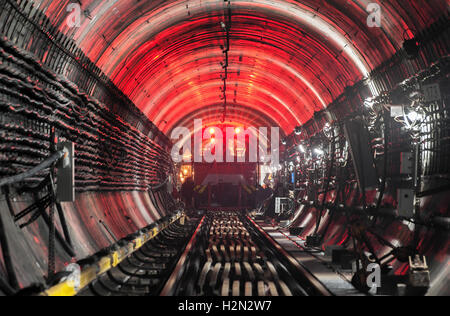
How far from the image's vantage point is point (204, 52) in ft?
61.7

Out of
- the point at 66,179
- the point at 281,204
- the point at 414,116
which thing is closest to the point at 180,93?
the point at 281,204

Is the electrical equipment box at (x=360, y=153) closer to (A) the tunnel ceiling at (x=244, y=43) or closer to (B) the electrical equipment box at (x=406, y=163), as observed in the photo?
(B) the electrical equipment box at (x=406, y=163)

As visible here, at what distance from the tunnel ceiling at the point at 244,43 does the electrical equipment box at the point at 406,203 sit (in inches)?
111

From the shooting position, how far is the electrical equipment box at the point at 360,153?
10484 mm

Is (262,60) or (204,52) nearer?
(204,52)

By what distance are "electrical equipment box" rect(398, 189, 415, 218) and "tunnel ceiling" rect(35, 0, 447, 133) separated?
111 inches

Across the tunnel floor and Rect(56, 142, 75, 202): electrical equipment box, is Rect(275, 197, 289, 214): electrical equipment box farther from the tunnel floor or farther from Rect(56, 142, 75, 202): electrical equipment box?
Rect(56, 142, 75, 202): electrical equipment box

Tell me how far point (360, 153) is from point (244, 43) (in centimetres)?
882

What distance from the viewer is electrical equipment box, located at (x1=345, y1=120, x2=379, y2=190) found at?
10.5 meters

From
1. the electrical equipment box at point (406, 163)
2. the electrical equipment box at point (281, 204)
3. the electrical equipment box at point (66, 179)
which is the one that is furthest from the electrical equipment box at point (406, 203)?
the electrical equipment box at point (281, 204)

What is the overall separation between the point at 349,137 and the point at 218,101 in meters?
20.5

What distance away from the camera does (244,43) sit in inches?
721

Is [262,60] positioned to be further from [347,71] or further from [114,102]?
[114,102]
